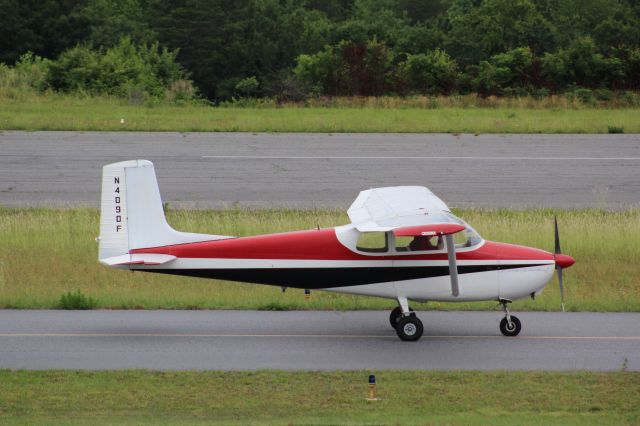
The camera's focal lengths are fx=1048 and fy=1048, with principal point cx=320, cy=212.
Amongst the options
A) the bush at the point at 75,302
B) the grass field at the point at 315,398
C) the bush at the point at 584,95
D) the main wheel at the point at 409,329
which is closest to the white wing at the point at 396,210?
the main wheel at the point at 409,329

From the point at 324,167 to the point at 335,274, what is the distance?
1552 centimetres

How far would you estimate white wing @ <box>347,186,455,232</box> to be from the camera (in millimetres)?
13562

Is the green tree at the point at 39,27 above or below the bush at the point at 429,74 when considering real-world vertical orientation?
above

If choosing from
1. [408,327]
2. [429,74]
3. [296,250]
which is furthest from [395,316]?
[429,74]

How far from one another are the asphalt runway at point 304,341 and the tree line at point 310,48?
94.9 feet

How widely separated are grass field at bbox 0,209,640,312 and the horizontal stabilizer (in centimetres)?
244

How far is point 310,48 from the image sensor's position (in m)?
59.7

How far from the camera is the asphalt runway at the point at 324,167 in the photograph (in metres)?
25.8

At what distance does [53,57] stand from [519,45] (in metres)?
26.7

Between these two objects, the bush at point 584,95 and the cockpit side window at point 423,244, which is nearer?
the cockpit side window at point 423,244

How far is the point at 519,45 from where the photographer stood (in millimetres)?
55594

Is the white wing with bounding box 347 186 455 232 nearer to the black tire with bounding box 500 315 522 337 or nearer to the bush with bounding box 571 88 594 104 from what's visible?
the black tire with bounding box 500 315 522 337

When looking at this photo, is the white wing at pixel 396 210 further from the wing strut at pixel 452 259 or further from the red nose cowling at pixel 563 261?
the red nose cowling at pixel 563 261

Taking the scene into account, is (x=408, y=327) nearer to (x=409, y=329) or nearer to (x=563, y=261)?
(x=409, y=329)
